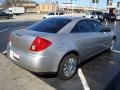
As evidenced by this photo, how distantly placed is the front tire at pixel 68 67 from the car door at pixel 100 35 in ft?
4.73

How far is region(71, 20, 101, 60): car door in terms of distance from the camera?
6.28 metres

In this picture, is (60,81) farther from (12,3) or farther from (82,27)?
(12,3)

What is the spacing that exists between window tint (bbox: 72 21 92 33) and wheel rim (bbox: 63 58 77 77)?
2.61 ft

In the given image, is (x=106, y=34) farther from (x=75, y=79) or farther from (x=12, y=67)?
(x=12, y=67)

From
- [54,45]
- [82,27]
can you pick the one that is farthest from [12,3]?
[54,45]

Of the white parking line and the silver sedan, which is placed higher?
the silver sedan

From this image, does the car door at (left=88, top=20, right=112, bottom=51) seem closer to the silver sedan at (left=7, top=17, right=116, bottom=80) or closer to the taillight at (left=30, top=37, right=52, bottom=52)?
the silver sedan at (left=7, top=17, right=116, bottom=80)

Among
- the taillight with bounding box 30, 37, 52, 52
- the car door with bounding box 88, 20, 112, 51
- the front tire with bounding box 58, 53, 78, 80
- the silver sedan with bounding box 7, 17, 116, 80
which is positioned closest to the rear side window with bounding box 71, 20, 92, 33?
the silver sedan with bounding box 7, 17, 116, 80

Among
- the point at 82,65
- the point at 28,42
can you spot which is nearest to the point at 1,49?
the point at 82,65

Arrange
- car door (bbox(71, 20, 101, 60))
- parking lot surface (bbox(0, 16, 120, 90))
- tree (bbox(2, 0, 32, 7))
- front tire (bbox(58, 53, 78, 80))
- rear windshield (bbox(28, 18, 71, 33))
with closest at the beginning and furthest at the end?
parking lot surface (bbox(0, 16, 120, 90)) < front tire (bbox(58, 53, 78, 80)) < rear windshield (bbox(28, 18, 71, 33)) < car door (bbox(71, 20, 101, 60)) < tree (bbox(2, 0, 32, 7))

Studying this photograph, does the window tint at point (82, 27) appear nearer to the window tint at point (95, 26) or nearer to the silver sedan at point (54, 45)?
the silver sedan at point (54, 45)

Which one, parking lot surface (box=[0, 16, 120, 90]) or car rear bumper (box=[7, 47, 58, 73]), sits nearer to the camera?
car rear bumper (box=[7, 47, 58, 73])

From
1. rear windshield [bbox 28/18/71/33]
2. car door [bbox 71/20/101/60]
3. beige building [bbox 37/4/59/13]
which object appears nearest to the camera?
rear windshield [bbox 28/18/71/33]

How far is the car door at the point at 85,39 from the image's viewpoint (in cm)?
628
